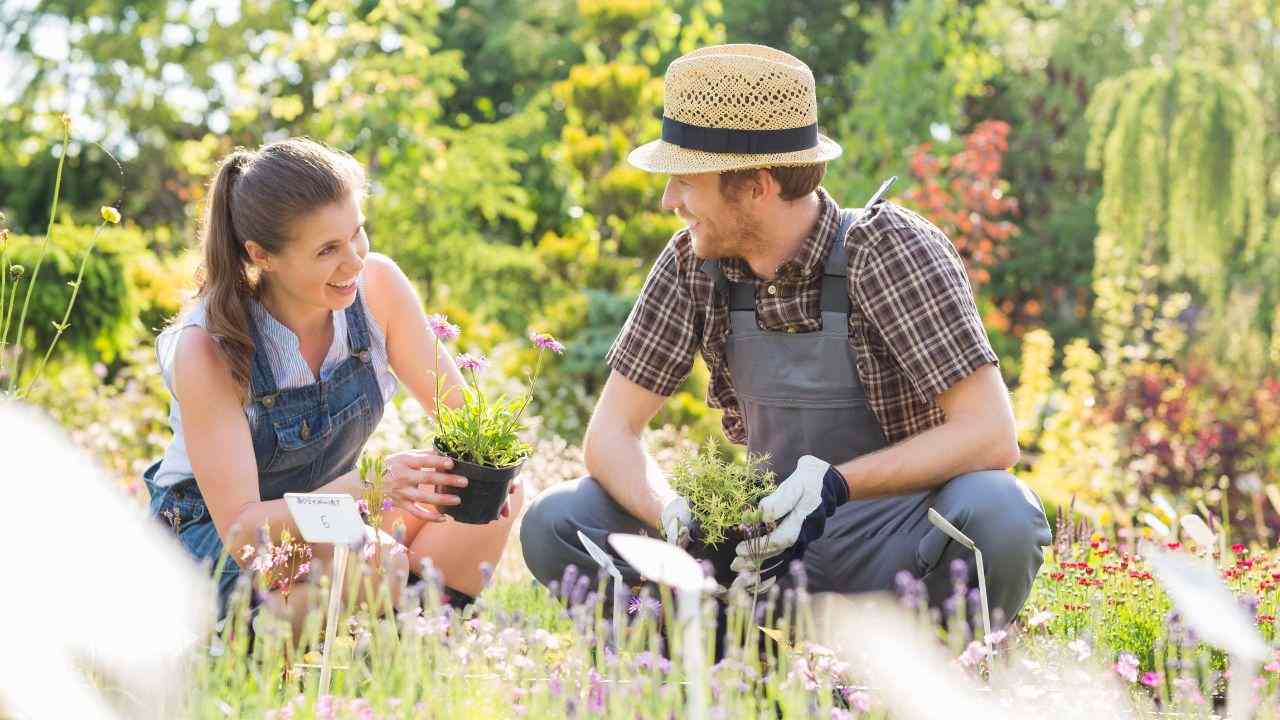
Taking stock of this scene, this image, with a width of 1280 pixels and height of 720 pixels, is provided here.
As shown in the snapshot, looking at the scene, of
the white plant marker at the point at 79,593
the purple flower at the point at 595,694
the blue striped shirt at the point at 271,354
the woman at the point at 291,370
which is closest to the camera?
the white plant marker at the point at 79,593

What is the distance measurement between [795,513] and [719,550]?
17 cm

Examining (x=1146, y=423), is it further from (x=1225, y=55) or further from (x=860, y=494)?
(x=1225, y=55)

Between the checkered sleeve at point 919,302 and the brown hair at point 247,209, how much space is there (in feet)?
3.64

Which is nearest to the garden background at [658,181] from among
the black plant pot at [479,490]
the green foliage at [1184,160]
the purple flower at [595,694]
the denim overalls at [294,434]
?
the green foliage at [1184,160]

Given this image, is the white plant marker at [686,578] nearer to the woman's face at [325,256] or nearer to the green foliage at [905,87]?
the woman's face at [325,256]

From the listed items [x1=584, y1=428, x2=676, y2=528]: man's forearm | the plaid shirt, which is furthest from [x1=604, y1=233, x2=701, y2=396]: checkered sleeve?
[x1=584, y1=428, x2=676, y2=528]: man's forearm

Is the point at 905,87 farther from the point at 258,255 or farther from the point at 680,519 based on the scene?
the point at 680,519

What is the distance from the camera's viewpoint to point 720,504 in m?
2.47

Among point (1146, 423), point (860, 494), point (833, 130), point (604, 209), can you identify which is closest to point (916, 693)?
point (860, 494)

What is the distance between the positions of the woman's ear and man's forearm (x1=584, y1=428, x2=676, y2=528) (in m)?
0.80

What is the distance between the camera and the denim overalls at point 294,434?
9.38 feet

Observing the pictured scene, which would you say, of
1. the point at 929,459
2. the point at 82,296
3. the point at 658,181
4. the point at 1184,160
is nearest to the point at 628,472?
the point at 929,459

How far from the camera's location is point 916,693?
6.15ft

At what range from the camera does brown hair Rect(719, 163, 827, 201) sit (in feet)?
9.22
